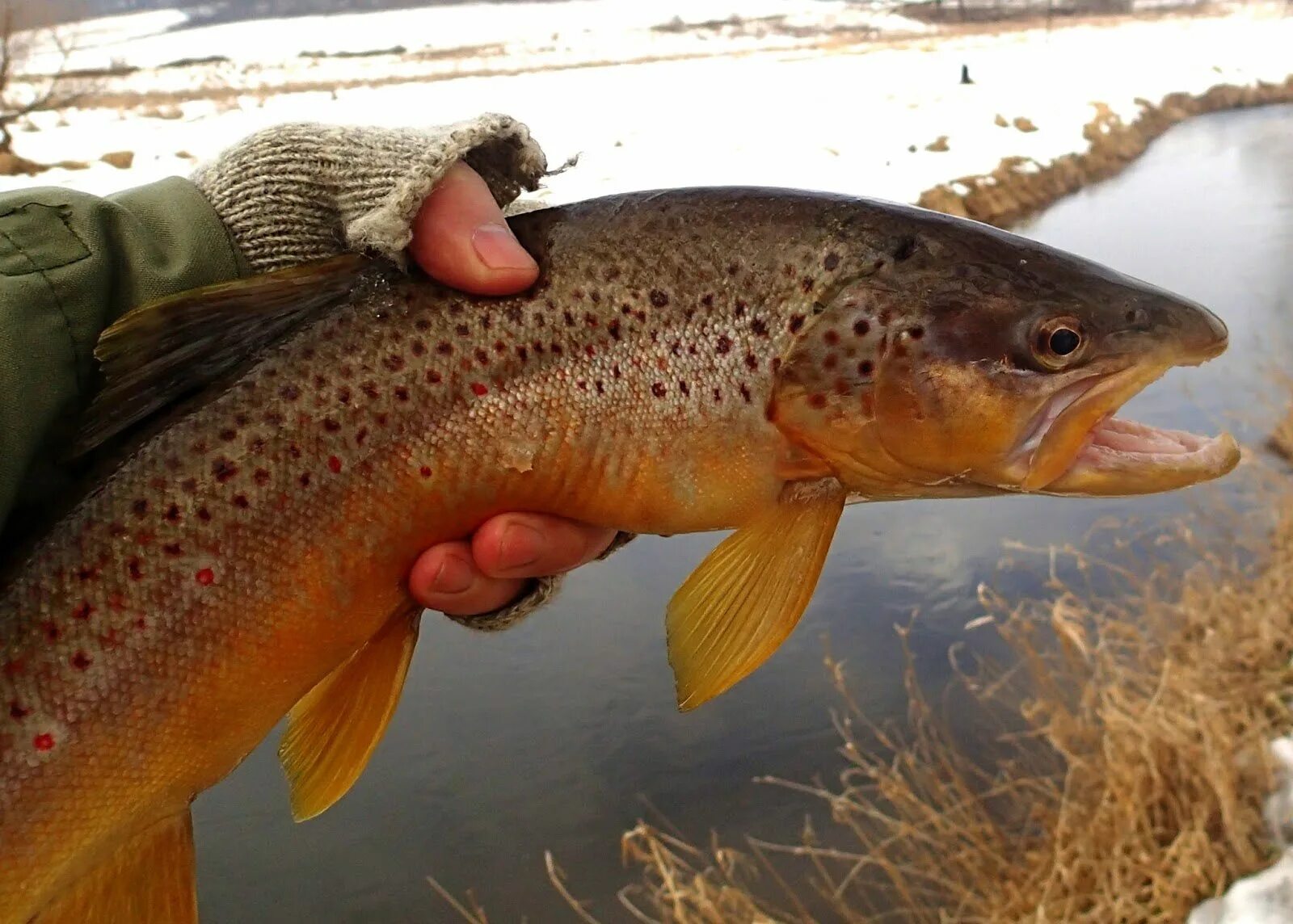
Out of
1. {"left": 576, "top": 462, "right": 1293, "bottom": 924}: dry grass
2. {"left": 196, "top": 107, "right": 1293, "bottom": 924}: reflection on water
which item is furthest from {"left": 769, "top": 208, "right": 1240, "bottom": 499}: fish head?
{"left": 196, "top": 107, "right": 1293, "bottom": 924}: reflection on water

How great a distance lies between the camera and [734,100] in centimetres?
2597

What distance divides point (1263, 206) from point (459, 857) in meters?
15.9

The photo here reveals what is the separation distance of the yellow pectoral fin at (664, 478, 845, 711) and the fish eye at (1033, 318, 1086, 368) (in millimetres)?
490

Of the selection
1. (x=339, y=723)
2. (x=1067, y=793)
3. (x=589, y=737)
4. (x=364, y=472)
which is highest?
(x=364, y=472)

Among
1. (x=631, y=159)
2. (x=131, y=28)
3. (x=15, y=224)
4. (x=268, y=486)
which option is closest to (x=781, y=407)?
(x=268, y=486)

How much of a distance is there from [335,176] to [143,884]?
4.89 feet

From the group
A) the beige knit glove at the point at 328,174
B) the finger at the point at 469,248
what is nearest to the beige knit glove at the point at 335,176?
the beige knit glove at the point at 328,174

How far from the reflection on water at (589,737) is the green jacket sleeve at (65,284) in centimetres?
394

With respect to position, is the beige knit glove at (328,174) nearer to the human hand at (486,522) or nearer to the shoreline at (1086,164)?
the human hand at (486,522)

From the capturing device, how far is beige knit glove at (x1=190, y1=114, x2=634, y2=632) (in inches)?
88.7

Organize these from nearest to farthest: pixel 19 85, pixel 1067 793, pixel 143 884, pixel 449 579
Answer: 1. pixel 143 884
2. pixel 449 579
3. pixel 1067 793
4. pixel 19 85

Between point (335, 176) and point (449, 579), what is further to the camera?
point (335, 176)

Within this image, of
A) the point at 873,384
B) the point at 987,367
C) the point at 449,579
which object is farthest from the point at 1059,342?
the point at 449,579

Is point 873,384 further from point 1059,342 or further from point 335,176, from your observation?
point 335,176
